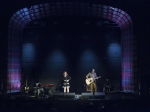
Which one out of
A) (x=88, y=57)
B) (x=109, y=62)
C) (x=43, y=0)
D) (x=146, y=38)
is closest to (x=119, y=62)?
(x=109, y=62)

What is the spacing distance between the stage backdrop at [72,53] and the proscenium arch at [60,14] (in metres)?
0.98

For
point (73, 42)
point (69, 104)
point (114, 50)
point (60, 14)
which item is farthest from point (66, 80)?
point (69, 104)

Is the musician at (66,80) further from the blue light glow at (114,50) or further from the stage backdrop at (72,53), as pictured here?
the blue light glow at (114,50)

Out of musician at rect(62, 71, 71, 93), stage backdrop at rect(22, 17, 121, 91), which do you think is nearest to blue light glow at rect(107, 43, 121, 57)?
stage backdrop at rect(22, 17, 121, 91)

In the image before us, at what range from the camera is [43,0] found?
60.6ft

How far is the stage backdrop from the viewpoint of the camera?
21406mm

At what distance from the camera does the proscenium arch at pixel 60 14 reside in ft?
61.9

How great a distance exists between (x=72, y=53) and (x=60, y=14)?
2949mm

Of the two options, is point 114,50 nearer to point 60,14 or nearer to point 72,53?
point 72,53

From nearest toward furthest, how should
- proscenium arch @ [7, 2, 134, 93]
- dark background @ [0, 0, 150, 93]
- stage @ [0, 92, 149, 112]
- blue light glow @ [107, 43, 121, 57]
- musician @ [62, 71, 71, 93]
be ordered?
stage @ [0, 92, 149, 112] → dark background @ [0, 0, 150, 93] → proscenium arch @ [7, 2, 134, 93] → musician @ [62, 71, 71, 93] → blue light glow @ [107, 43, 121, 57]

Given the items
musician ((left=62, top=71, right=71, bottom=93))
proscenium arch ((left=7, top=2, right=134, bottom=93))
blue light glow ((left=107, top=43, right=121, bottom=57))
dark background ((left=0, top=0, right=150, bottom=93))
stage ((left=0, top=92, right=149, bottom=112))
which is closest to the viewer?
stage ((left=0, top=92, right=149, bottom=112))

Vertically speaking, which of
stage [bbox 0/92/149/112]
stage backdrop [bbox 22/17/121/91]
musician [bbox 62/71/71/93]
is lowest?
stage [bbox 0/92/149/112]

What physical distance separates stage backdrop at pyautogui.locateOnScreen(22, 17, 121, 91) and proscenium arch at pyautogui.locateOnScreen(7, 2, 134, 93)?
3.20 feet

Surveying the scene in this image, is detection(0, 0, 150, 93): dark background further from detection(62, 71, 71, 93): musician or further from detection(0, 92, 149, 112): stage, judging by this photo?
detection(0, 92, 149, 112): stage
